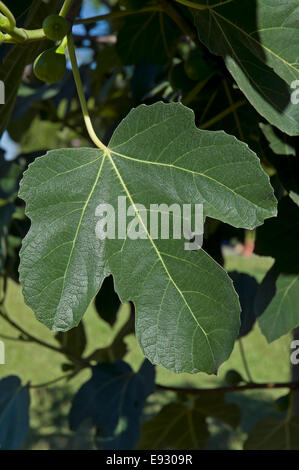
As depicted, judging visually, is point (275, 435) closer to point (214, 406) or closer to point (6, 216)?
point (214, 406)

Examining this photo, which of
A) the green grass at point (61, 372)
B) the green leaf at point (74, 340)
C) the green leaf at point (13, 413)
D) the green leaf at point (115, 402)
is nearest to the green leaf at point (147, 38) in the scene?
the green leaf at point (115, 402)

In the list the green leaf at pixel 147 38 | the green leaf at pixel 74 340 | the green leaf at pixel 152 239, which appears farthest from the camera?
the green leaf at pixel 74 340

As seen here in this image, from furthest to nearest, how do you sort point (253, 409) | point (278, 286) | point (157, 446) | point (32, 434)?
point (253, 409), point (32, 434), point (157, 446), point (278, 286)

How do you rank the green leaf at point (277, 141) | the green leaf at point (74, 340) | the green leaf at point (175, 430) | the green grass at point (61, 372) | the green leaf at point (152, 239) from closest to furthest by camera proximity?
the green leaf at point (152, 239) < the green leaf at point (277, 141) < the green leaf at point (175, 430) < the green leaf at point (74, 340) < the green grass at point (61, 372)

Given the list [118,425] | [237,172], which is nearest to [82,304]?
[237,172]

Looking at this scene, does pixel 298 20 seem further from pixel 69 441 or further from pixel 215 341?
pixel 69 441

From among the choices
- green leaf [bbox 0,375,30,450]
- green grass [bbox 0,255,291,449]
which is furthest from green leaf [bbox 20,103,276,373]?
green grass [bbox 0,255,291,449]

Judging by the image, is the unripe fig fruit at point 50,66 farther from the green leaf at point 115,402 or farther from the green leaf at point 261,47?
the green leaf at point 115,402

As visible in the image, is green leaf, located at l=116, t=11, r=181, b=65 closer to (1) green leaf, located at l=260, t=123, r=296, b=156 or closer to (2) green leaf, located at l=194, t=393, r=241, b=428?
(1) green leaf, located at l=260, t=123, r=296, b=156
